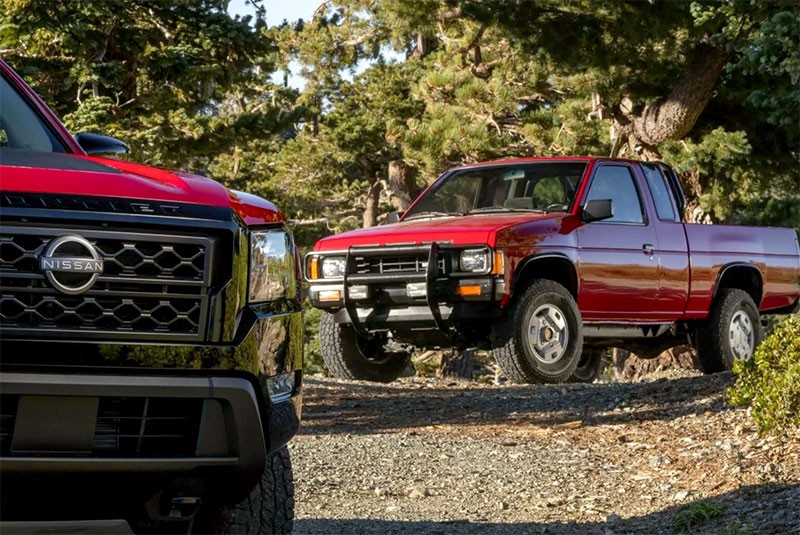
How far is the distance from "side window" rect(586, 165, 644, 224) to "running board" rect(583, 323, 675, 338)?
37.3 inches

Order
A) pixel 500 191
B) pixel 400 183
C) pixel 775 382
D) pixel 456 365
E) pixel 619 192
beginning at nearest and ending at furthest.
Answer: pixel 775 382 < pixel 500 191 < pixel 619 192 < pixel 456 365 < pixel 400 183

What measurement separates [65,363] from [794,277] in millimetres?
11245

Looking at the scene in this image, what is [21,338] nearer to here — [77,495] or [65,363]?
[65,363]

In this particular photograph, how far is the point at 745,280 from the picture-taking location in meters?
13.4

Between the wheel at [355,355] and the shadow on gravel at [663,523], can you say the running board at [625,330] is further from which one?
the shadow on gravel at [663,523]

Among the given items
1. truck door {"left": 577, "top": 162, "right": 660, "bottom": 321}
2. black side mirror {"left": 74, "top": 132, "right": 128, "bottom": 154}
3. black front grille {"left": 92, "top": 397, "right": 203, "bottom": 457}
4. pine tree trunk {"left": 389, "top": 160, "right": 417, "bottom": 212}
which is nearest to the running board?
truck door {"left": 577, "top": 162, "right": 660, "bottom": 321}

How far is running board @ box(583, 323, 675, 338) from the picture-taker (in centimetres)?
1150

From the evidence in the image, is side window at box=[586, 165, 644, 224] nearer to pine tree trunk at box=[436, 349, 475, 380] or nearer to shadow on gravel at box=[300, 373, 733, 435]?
shadow on gravel at box=[300, 373, 733, 435]

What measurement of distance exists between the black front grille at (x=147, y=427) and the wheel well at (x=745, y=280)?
9.81 metres

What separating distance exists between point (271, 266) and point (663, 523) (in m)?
3.45

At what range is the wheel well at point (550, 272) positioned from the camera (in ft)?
34.5

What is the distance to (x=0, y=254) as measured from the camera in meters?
3.51

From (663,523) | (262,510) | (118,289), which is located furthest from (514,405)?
(118,289)

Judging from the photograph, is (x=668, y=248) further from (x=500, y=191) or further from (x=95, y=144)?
(x=95, y=144)
